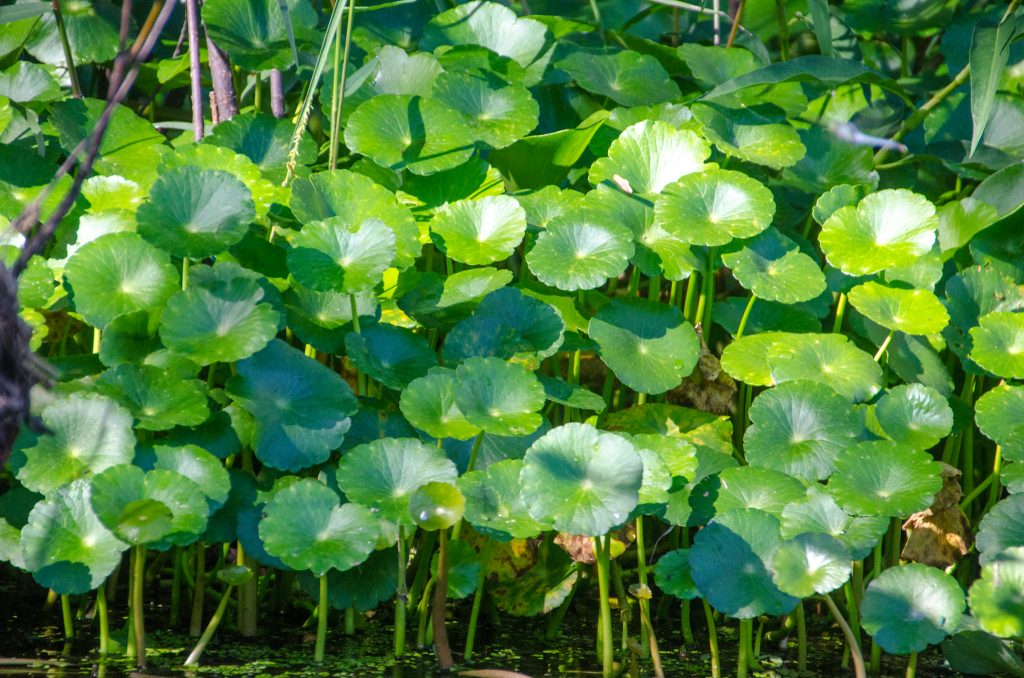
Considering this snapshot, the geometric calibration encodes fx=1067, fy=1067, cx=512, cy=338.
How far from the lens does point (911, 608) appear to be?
119 cm

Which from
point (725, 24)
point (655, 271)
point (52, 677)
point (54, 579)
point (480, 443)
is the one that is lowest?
point (52, 677)

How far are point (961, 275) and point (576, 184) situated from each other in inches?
23.1

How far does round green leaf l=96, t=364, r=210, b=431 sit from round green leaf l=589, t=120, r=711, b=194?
2.07 ft

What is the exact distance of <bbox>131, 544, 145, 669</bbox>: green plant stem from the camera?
116cm

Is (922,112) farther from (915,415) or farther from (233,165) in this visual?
(233,165)

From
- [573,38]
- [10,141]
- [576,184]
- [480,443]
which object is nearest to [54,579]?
[480,443]

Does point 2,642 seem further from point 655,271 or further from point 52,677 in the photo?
point 655,271

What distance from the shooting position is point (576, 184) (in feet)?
5.57

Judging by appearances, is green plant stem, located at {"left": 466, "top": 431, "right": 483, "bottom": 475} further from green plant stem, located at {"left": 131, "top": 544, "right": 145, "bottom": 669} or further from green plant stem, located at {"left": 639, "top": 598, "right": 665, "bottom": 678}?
green plant stem, located at {"left": 131, "top": 544, "right": 145, "bottom": 669}

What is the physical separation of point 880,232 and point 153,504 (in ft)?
3.24

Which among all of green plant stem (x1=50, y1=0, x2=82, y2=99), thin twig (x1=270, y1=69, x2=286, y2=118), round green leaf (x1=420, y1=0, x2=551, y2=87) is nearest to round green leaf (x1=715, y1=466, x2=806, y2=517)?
round green leaf (x1=420, y1=0, x2=551, y2=87)

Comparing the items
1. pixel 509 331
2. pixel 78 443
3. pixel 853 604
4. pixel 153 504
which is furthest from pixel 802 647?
pixel 78 443

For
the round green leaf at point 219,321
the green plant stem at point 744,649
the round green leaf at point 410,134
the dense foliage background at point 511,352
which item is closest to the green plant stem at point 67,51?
the dense foliage background at point 511,352

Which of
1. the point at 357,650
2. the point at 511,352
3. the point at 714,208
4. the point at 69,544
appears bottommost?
the point at 357,650
